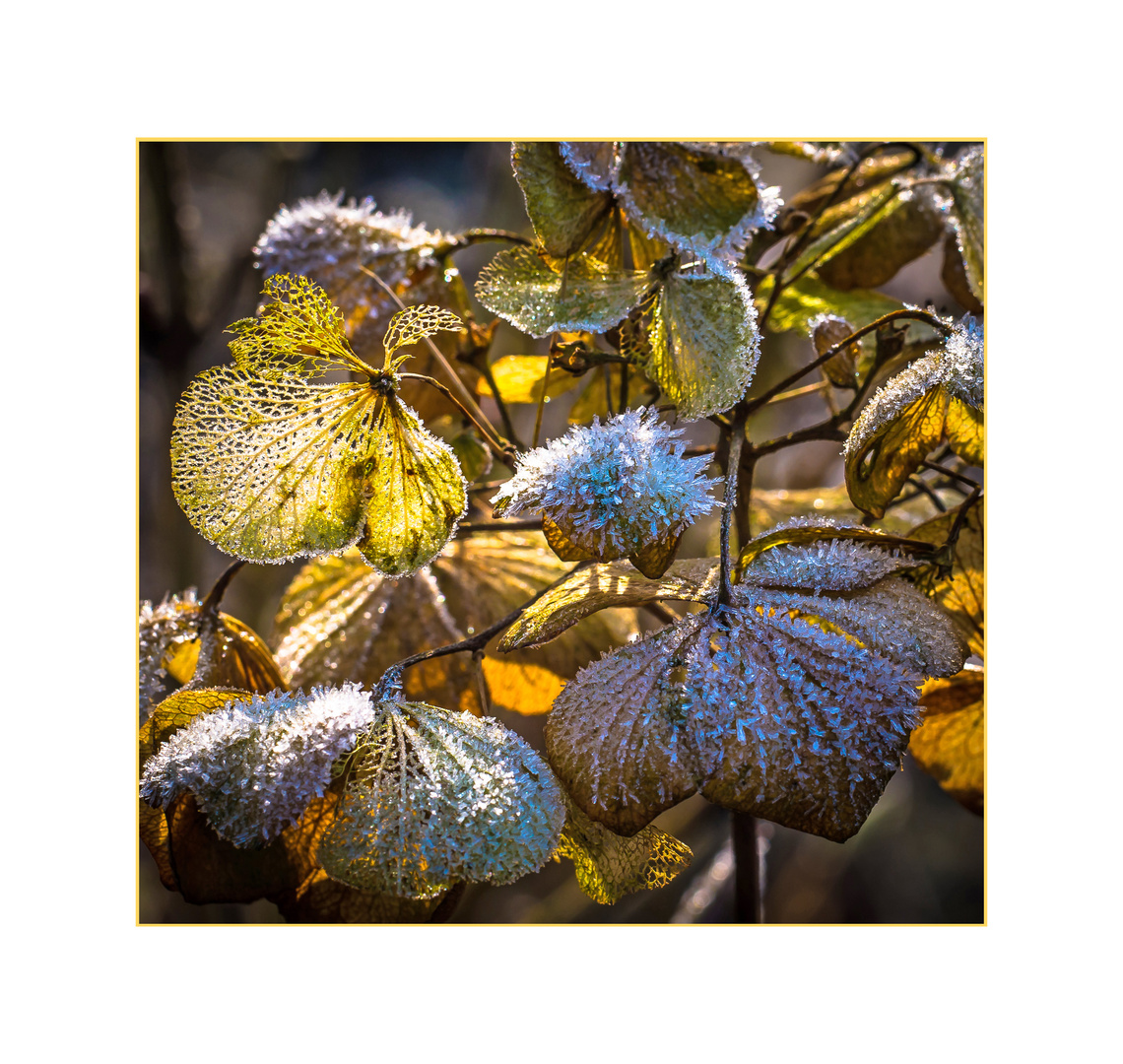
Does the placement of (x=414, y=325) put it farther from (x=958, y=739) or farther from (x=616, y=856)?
(x=958, y=739)

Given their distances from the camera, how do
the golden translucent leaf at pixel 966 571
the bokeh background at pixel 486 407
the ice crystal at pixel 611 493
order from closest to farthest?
the ice crystal at pixel 611 493, the golden translucent leaf at pixel 966 571, the bokeh background at pixel 486 407

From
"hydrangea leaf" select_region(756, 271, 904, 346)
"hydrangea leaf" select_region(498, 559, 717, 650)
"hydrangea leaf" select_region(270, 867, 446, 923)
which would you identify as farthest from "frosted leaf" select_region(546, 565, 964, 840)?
"hydrangea leaf" select_region(756, 271, 904, 346)

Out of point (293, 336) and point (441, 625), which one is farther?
point (441, 625)

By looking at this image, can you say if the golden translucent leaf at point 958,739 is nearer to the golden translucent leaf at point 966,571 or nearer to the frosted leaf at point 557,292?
the golden translucent leaf at point 966,571

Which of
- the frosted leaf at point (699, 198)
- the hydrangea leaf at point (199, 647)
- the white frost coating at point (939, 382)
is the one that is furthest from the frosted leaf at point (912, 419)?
the hydrangea leaf at point (199, 647)

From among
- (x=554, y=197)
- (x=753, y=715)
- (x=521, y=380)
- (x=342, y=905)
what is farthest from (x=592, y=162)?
(x=342, y=905)
